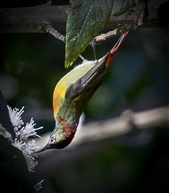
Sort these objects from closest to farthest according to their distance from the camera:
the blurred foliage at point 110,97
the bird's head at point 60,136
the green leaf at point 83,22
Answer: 1. the green leaf at point 83,22
2. the bird's head at point 60,136
3. the blurred foliage at point 110,97

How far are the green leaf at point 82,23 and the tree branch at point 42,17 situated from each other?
0.51 ft

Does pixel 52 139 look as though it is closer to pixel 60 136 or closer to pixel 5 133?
pixel 60 136

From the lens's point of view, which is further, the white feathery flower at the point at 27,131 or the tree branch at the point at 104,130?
the tree branch at the point at 104,130

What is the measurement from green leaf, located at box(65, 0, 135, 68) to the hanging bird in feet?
0.65

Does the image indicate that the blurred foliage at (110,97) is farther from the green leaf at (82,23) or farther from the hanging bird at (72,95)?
the green leaf at (82,23)

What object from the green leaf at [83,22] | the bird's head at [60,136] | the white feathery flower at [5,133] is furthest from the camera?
the bird's head at [60,136]

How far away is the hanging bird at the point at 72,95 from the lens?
3.72ft

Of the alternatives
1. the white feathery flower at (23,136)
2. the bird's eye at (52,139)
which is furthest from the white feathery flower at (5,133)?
the bird's eye at (52,139)

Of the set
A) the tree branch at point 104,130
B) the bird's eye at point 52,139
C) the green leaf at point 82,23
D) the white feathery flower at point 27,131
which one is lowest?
the tree branch at point 104,130

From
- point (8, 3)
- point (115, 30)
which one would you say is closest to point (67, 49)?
point (115, 30)

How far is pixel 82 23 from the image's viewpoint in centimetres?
92

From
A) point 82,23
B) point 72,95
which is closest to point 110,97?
point 72,95

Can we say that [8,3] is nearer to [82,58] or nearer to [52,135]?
[82,58]

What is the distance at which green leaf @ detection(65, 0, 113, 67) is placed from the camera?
92 centimetres
